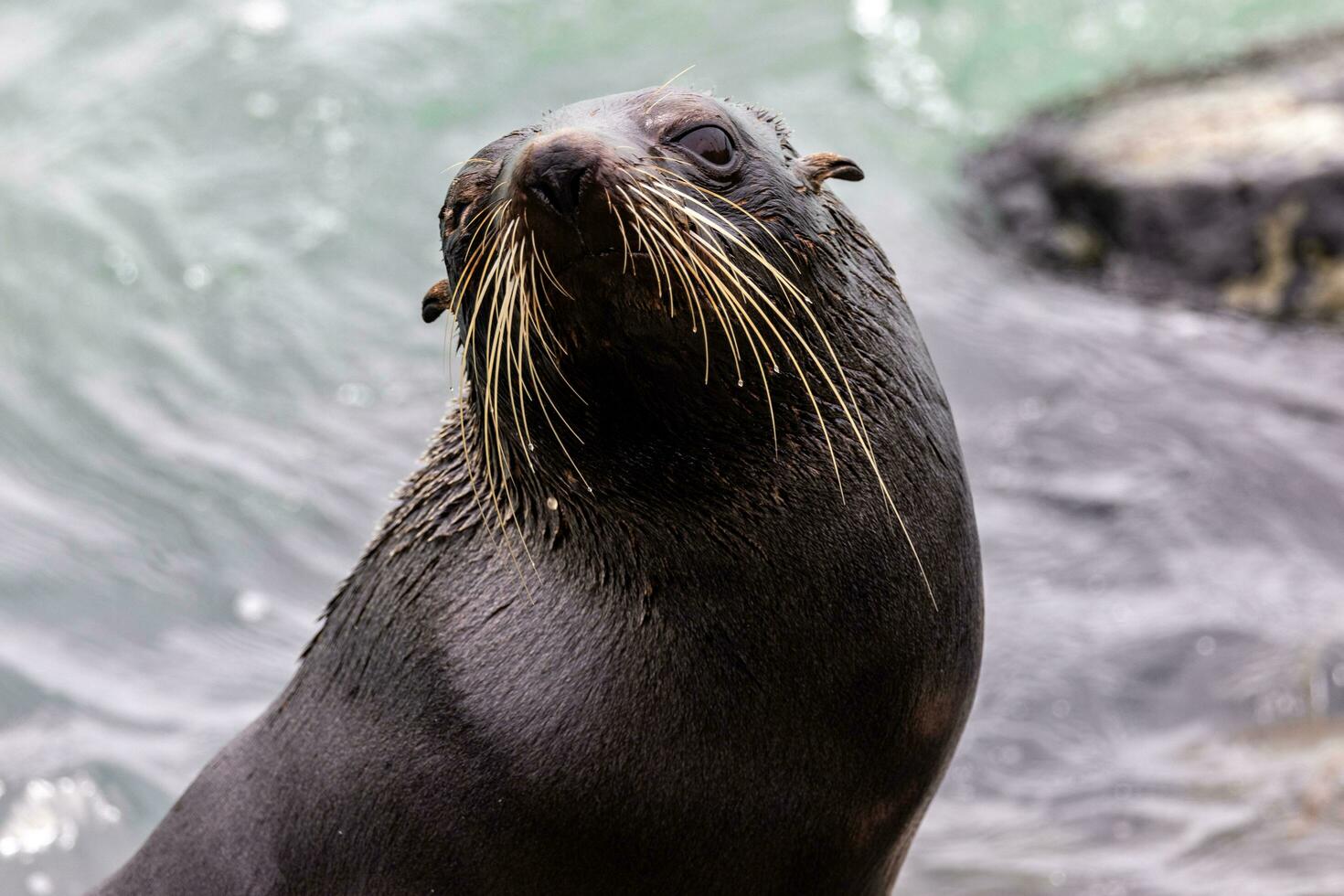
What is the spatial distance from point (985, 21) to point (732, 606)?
1264cm

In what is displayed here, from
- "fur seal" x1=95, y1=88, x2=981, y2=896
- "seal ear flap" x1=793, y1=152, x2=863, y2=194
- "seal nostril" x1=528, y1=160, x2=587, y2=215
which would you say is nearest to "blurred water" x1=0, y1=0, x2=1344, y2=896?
"fur seal" x1=95, y1=88, x2=981, y2=896

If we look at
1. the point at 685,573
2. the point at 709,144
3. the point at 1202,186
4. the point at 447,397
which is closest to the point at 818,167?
the point at 709,144

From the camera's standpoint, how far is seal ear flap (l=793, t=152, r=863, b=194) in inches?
147

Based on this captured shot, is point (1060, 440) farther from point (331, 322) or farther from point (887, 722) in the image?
point (887, 722)

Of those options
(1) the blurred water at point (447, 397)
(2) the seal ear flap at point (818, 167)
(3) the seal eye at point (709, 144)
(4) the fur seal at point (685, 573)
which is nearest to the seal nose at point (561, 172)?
(4) the fur seal at point (685, 573)

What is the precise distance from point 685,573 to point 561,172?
98 cm

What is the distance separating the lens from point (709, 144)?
342 centimetres

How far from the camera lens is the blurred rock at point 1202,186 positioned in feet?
33.6

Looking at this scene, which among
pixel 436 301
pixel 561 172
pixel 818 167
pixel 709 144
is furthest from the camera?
pixel 436 301

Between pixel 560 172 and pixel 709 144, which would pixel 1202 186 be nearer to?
pixel 709 144

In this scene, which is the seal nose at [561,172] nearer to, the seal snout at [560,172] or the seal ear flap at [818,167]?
the seal snout at [560,172]

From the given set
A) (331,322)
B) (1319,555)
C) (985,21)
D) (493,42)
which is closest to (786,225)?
(1319,555)

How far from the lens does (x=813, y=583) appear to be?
3.55 metres

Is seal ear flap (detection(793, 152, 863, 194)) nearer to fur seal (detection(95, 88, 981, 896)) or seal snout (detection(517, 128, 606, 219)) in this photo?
fur seal (detection(95, 88, 981, 896))
